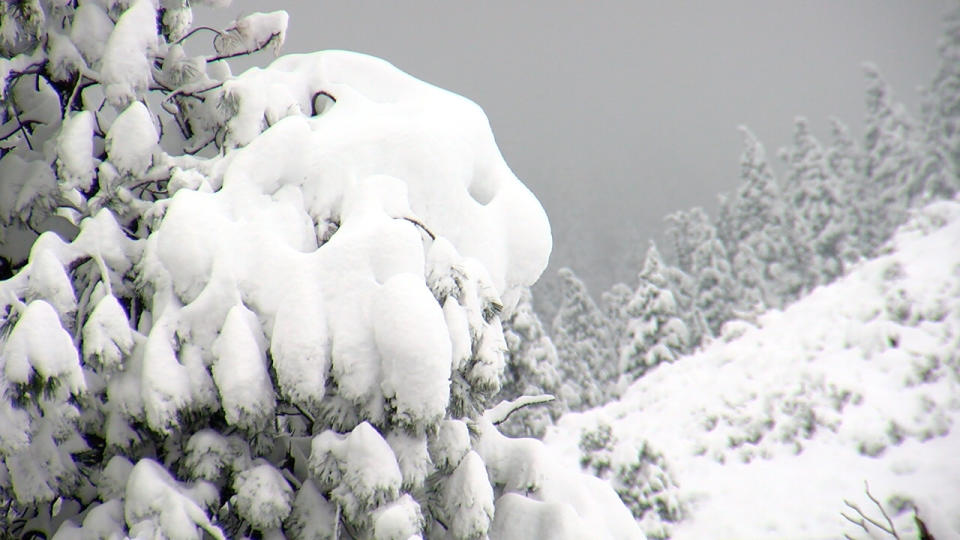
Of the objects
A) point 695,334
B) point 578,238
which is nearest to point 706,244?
point 695,334

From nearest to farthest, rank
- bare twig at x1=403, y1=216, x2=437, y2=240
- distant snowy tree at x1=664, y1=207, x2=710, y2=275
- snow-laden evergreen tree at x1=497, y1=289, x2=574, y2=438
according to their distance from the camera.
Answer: bare twig at x1=403, y1=216, x2=437, y2=240 < snow-laden evergreen tree at x1=497, y1=289, x2=574, y2=438 < distant snowy tree at x1=664, y1=207, x2=710, y2=275

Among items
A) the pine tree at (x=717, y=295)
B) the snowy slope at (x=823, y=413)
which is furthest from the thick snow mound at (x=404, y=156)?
the pine tree at (x=717, y=295)

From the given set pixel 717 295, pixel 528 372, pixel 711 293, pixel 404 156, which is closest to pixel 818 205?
pixel 717 295

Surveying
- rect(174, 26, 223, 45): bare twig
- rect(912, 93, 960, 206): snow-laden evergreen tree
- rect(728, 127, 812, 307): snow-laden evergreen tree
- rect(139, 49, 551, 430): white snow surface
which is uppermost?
rect(174, 26, 223, 45): bare twig

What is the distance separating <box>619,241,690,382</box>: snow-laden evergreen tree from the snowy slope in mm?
9088

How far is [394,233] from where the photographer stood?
8.37 ft

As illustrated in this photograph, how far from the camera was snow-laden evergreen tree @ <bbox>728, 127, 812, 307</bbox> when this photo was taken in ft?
110

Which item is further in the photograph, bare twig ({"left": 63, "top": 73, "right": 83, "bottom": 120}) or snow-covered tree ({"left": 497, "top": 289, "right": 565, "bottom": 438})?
snow-covered tree ({"left": 497, "top": 289, "right": 565, "bottom": 438})

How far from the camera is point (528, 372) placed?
18406mm

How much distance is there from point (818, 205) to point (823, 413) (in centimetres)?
2826

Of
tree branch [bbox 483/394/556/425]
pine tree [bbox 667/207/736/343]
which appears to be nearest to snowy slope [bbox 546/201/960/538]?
tree branch [bbox 483/394/556/425]

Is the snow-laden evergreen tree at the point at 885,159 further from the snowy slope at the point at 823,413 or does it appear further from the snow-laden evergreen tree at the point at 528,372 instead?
the snow-laden evergreen tree at the point at 528,372

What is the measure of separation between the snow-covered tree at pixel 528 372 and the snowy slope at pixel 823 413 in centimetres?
448

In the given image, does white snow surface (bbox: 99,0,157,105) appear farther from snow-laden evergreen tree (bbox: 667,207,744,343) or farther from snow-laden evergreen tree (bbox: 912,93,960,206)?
snow-laden evergreen tree (bbox: 912,93,960,206)
